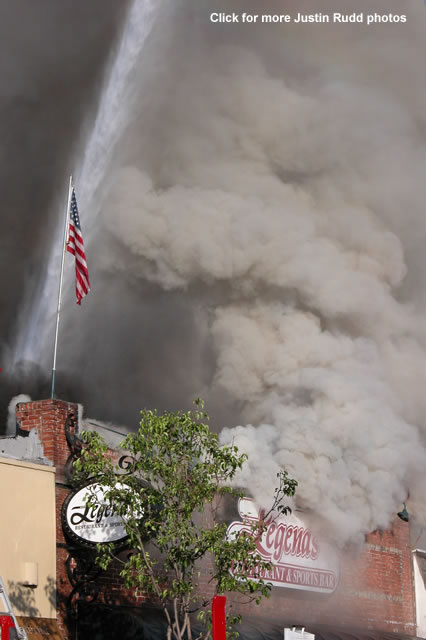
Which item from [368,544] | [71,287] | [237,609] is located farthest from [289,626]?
[71,287]

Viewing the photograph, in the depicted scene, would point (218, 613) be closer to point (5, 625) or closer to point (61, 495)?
point (5, 625)

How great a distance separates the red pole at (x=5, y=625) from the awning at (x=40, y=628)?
2.76m

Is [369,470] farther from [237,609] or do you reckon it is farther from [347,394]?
[237,609]

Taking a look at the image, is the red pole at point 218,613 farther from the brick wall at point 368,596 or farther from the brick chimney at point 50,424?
the brick wall at point 368,596

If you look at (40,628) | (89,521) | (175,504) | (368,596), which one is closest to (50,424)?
(89,521)

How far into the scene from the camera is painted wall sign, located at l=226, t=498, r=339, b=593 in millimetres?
16688

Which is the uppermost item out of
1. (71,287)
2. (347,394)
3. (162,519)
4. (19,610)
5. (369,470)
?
(71,287)

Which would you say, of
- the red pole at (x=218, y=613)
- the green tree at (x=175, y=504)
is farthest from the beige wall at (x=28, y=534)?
the red pole at (x=218, y=613)

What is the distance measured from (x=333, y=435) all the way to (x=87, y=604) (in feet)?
23.4

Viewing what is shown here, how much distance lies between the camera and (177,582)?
35.7ft

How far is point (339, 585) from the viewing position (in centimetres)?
1870

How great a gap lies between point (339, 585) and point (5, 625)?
1090cm

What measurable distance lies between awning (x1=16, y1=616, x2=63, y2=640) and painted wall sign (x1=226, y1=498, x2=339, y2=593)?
13.6 ft

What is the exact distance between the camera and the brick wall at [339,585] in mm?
13609
